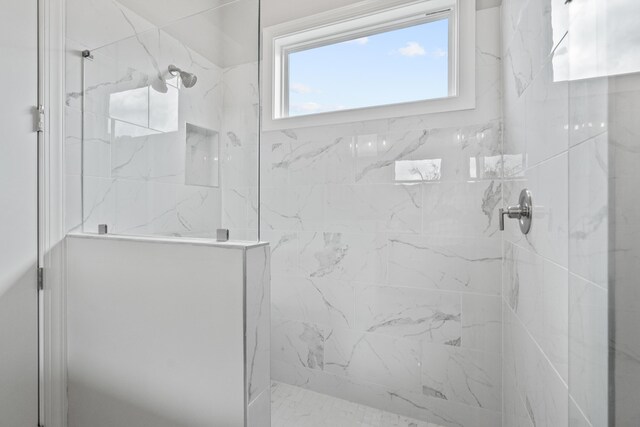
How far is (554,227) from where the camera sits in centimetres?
85

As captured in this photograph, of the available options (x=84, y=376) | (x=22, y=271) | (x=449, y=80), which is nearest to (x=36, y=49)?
(x=22, y=271)

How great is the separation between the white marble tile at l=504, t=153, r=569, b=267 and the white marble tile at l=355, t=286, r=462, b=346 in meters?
0.64

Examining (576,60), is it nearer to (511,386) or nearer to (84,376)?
(511,386)

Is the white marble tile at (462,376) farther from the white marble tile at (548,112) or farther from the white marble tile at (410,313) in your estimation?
the white marble tile at (548,112)

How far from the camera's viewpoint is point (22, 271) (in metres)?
1.26

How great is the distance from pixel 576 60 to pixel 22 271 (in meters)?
1.83

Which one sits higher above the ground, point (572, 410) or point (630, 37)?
point (630, 37)

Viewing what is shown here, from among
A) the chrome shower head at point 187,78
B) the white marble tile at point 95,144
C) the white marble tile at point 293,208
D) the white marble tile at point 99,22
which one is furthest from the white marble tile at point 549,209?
the white marble tile at point 99,22

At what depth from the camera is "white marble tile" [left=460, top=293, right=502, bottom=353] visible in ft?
5.22

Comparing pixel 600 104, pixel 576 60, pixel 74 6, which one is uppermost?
pixel 74 6

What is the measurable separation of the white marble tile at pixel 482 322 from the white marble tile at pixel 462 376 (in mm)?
44

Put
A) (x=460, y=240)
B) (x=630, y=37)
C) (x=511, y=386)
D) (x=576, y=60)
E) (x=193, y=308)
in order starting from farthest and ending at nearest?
1. (x=460, y=240)
2. (x=511, y=386)
3. (x=193, y=308)
4. (x=576, y=60)
5. (x=630, y=37)

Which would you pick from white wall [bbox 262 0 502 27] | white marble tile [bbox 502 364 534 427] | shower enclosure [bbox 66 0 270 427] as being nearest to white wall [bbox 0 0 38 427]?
shower enclosure [bbox 66 0 270 427]

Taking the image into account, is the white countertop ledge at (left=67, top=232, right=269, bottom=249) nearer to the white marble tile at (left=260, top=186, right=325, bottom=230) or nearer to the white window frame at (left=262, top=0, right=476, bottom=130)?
the white marble tile at (left=260, top=186, right=325, bottom=230)
